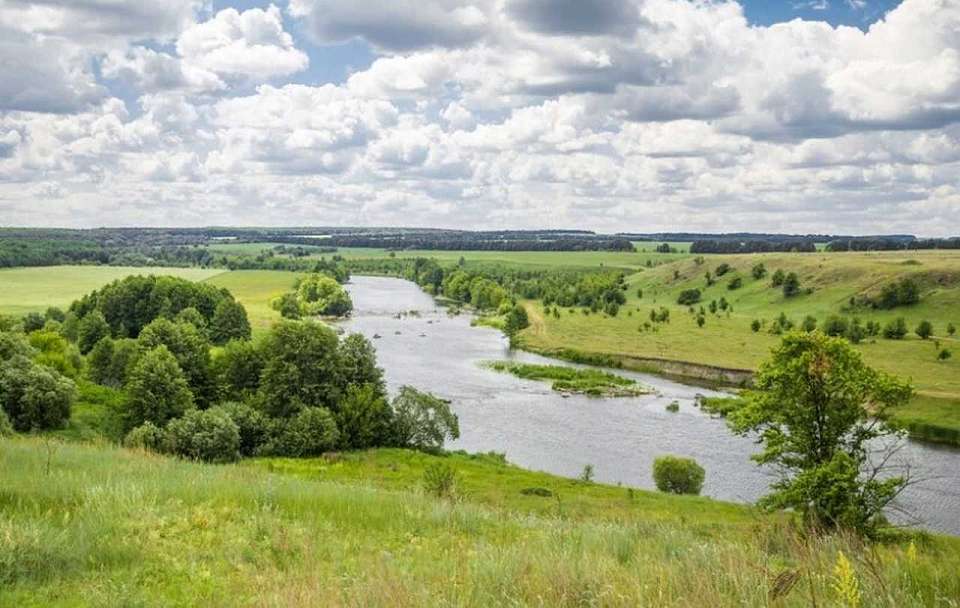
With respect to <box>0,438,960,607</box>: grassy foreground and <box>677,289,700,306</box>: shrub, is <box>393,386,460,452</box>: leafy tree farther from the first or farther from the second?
<box>677,289,700,306</box>: shrub

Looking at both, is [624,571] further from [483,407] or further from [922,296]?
[922,296]

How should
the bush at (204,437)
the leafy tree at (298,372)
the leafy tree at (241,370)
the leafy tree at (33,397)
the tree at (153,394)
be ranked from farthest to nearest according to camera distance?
the leafy tree at (241,370) < the leafy tree at (298,372) < the tree at (153,394) < the leafy tree at (33,397) < the bush at (204,437)

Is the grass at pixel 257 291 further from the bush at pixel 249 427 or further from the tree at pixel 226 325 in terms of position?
the bush at pixel 249 427

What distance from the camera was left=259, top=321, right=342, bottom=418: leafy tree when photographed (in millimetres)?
51688

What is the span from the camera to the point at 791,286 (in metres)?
138

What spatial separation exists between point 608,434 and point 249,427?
2710 cm

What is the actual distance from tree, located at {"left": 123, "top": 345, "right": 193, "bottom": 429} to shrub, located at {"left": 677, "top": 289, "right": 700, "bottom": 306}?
4754 inches

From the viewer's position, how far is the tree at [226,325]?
9025cm

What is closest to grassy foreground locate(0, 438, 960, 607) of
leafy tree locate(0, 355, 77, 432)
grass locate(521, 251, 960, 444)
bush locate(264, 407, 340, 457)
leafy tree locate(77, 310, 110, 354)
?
bush locate(264, 407, 340, 457)

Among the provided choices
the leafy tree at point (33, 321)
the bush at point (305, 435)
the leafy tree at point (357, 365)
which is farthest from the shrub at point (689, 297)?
the bush at point (305, 435)

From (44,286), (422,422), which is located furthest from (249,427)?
(44,286)

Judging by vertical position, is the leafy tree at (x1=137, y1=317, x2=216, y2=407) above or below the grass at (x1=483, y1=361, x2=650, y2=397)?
above

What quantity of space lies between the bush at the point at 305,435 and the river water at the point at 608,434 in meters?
10.5

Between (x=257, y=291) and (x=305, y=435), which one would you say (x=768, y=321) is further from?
(x=257, y=291)
